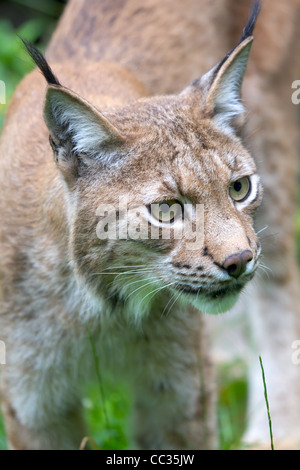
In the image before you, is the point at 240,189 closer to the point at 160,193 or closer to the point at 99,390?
the point at 160,193

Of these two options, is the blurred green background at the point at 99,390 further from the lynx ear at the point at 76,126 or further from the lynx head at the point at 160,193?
the lynx head at the point at 160,193

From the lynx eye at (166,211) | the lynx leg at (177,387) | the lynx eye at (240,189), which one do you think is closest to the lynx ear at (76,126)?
the lynx eye at (166,211)

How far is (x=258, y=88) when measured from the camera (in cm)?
549

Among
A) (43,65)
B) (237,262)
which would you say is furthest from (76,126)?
(237,262)

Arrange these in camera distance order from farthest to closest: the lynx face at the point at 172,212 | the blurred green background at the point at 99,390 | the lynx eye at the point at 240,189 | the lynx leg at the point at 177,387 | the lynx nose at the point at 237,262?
the blurred green background at the point at 99,390 → the lynx leg at the point at 177,387 → the lynx eye at the point at 240,189 → the lynx face at the point at 172,212 → the lynx nose at the point at 237,262

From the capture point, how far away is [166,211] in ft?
10.8

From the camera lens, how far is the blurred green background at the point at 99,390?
189 inches

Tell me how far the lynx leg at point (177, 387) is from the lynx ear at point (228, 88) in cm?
104

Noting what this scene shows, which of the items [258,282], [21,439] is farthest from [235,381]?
[21,439]

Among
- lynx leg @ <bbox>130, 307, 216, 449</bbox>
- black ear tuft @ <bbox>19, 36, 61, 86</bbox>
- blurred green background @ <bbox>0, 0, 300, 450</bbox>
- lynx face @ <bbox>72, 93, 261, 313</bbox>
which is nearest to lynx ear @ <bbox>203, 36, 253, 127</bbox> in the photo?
lynx face @ <bbox>72, 93, 261, 313</bbox>

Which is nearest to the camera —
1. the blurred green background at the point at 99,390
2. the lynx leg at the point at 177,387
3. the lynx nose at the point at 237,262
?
the lynx nose at the point at 237,262

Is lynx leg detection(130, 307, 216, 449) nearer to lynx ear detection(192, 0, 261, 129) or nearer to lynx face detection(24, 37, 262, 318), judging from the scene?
lynx face detection(24, 37, 262, 318)

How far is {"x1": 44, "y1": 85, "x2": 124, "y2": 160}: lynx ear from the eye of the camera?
3232 mm
